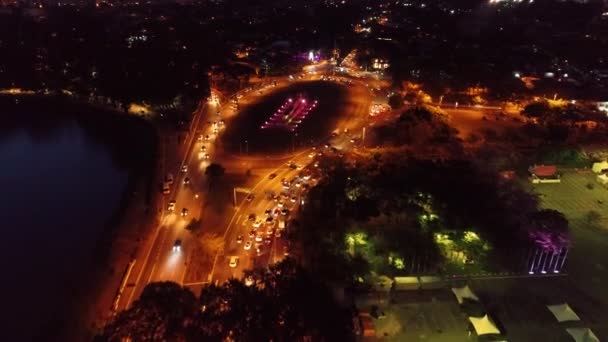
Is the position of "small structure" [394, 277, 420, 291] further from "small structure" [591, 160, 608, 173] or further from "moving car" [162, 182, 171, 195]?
"small structure" [591, 160, 608, 173]

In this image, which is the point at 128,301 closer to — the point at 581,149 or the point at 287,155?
the point at 287,155

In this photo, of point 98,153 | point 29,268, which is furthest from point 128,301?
point 98,153

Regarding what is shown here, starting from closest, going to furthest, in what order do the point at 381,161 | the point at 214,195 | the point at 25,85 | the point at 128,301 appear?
1. the point at 128,301
2. the point at 214,195
3. the point at 381,161
4. the point at 25,85

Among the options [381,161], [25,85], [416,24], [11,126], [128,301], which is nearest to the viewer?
[128,301]

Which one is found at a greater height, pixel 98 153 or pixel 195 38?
pixel 195 38

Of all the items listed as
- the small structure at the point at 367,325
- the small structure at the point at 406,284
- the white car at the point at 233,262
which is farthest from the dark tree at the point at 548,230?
the white car at the point at 233,262

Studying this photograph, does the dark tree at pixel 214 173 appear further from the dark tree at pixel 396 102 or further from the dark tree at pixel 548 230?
the dark tree at pixel 396 102

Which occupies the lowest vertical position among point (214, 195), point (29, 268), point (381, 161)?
point (29, 268)

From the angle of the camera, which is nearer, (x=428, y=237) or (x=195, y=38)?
(x=428, y=237)

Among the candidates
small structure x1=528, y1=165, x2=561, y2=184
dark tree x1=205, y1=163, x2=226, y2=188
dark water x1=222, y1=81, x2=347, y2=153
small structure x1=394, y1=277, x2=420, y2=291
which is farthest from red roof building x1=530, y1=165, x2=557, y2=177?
dark tree x1=205, y1=163, x2=226, y2=188
